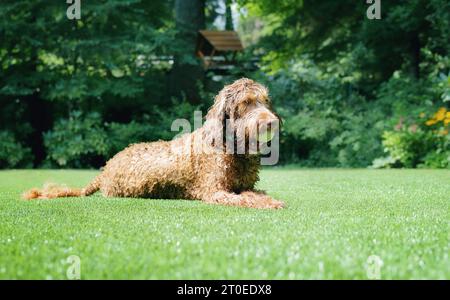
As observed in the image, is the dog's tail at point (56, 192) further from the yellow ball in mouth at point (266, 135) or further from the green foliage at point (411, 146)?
the green foliage at point (411, 146)

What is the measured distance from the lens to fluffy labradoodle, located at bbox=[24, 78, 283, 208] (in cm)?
584

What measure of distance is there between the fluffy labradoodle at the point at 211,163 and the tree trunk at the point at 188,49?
1129cm

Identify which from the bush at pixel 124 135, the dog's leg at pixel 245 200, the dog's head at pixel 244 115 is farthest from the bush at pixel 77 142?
the dog's leg at pixel 245 200

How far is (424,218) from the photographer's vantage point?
474 cm

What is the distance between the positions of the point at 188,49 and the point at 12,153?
6.29m

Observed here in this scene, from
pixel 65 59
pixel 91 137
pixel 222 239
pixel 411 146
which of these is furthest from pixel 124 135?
pixel 222 239

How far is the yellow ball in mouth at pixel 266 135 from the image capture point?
5613mm

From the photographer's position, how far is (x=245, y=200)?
5703mm

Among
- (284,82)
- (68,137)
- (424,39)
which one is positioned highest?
(424,39)

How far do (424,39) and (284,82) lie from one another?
519cm

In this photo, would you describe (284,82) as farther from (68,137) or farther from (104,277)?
(104,277)

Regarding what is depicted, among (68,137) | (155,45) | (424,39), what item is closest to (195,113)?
(155,45)

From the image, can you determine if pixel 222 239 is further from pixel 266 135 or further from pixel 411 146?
pixel 411 146

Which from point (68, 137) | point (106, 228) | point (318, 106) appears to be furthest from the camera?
point (318, 106)
